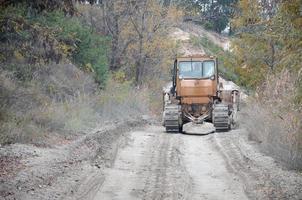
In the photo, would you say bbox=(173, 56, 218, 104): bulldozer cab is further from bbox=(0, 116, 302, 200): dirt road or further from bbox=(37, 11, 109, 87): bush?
bbox=(0, 116, 302, 200): dirt road

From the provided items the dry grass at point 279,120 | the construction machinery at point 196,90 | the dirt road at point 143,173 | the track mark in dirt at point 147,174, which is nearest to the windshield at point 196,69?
the construction machinery at point 196,90

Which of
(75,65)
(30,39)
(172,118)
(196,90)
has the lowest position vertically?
(172,118)

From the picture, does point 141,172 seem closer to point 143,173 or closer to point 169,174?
point 143,173

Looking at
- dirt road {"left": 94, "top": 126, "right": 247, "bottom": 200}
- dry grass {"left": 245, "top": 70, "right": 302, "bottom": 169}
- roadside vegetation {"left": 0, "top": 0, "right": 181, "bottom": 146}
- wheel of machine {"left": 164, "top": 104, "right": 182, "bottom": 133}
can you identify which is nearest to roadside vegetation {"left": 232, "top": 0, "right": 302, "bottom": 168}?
dry grass {"left": 245, "top": 70, "right": 302, "bottom": 169}

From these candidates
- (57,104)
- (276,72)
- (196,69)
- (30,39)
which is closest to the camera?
(30,39)

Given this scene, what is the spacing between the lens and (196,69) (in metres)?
28.5

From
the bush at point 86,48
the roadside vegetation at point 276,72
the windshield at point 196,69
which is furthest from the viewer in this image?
the bush at point 86,48

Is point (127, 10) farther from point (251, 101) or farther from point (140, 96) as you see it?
point (251, 101)

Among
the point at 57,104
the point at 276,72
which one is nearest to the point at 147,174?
the point at 57,104

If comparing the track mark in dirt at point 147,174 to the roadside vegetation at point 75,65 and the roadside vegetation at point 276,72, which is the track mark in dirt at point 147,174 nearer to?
the roadside vegetation at point 276,72

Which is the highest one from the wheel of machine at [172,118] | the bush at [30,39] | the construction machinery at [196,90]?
the bush at [30,39]

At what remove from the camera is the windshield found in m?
28.4

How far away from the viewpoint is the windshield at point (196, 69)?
2838cm

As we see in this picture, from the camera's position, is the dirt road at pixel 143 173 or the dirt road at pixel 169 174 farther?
the dirt road at pixel 169 174
